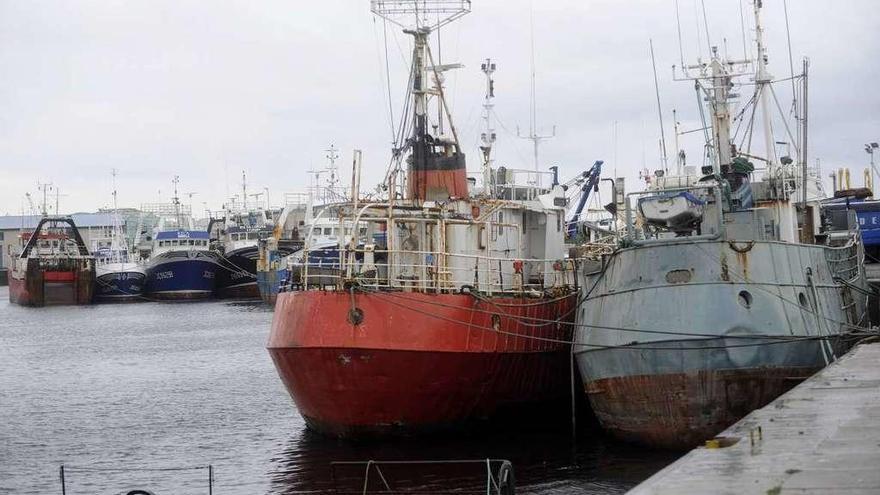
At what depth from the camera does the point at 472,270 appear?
72.8 ft

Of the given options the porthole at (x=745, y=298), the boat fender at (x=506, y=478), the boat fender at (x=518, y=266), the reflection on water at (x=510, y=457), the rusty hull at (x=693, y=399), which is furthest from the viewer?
the boat fender at (x=518, y=266)

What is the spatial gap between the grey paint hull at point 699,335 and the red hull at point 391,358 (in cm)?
217

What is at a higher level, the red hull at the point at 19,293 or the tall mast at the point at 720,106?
the tall mast at the point at 720,106

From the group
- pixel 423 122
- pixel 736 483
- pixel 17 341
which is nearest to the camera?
pixel 736 483

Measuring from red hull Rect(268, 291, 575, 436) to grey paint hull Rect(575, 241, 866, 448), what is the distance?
7.11 feet

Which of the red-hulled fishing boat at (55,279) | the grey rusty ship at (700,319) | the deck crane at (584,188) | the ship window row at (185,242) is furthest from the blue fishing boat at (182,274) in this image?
the grey rusty ship at (700,319)

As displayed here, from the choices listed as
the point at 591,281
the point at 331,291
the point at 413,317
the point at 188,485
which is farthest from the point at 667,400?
the point at 188,485

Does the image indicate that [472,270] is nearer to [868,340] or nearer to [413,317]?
[413,317]

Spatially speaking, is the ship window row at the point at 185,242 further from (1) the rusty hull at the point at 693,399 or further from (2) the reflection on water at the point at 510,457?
(1) the rusty hull at the point at 693,399

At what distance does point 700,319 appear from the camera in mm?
19141

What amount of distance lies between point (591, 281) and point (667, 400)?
10.6 ft

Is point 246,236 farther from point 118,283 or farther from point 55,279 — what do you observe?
point 55,279

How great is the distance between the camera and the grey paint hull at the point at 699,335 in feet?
62.6

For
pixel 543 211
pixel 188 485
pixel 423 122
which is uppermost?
→ pixel 423 122
